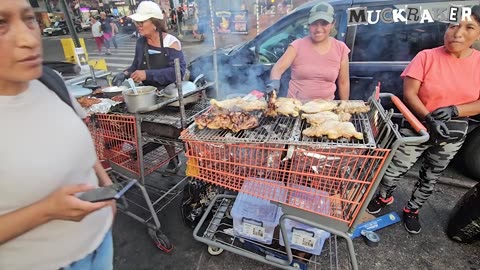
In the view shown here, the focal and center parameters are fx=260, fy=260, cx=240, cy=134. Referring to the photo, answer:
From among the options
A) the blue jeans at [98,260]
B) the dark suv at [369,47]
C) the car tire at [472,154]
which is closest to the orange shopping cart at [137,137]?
the blue jeans at [98,260]

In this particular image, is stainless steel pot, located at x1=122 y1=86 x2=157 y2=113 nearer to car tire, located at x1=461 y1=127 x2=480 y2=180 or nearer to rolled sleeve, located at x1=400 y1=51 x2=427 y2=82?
rolled sleeve, located at x1=400 y1=51 x2=427 y2=82

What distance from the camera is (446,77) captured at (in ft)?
7.42

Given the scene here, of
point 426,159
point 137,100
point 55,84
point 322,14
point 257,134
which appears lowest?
point 426,159

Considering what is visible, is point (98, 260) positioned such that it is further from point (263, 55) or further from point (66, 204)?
point (263, 55)

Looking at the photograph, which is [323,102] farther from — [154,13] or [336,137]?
[154,13]

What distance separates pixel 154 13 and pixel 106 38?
45.7 feet

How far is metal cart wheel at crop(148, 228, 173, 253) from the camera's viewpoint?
2.52m

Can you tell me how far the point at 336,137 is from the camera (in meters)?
1.54

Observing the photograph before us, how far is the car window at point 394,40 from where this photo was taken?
3.18 metres

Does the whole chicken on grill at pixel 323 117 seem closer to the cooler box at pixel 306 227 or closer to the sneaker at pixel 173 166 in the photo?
the cooler box at pixel 306 227

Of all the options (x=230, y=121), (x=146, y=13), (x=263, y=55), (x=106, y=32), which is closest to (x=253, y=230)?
(x=230, y=121)

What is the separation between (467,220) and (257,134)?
2.24 meters

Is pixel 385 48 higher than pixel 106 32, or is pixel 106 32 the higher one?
pixel 385 48

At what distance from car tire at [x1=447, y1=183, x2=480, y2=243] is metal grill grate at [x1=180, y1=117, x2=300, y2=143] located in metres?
1.90
